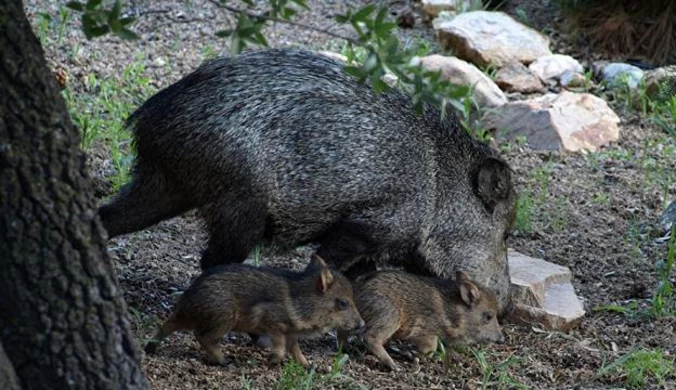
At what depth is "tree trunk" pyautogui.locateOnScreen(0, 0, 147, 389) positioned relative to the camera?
2951mm

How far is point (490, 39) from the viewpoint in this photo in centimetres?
891

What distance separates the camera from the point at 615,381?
187 inches

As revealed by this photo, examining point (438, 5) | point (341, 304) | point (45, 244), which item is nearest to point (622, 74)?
point (438, 5)

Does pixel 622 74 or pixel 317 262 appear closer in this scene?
pixel 317 262

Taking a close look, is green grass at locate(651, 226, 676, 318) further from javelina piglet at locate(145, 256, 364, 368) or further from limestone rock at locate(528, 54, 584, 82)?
limestone rock at locate(528, 54, 584, 82)

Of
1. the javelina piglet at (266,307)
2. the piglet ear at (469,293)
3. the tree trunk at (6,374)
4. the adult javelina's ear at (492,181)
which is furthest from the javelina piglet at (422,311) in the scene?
the tree trunk at (6,374)

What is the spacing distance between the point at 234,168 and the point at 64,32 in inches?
151

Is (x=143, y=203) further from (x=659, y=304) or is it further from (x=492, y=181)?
(x=659, y=304)

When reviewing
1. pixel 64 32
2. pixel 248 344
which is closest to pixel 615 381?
pixel 248 344

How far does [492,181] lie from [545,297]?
58cm

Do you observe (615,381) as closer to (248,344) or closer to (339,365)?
(339,365)

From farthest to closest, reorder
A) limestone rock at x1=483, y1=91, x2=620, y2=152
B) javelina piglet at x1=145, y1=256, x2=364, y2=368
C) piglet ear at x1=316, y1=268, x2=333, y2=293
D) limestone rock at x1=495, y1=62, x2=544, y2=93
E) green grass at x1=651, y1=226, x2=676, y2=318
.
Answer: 1. limestone rock at x1=495, y1=62, x2=544, y2=93
2. limestone rock at x1=483, y1=91, x2=620, y2=152
3. green grass at x1=651, y1=226, x2=676, y2=318
4. piglet ear at x1=316, y1=268, x2=333, y2=293
5. javelina piglet at x1=145, y1=256, x2=364, y2=368

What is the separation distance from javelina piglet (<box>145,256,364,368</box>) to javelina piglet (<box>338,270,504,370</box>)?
0.50 feet

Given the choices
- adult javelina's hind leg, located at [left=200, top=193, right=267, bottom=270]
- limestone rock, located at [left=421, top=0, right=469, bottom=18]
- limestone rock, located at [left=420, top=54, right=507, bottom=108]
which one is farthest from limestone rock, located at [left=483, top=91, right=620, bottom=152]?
adult javelina's hind leg, located at [left=200, top=193, right=267, bottom=270]
